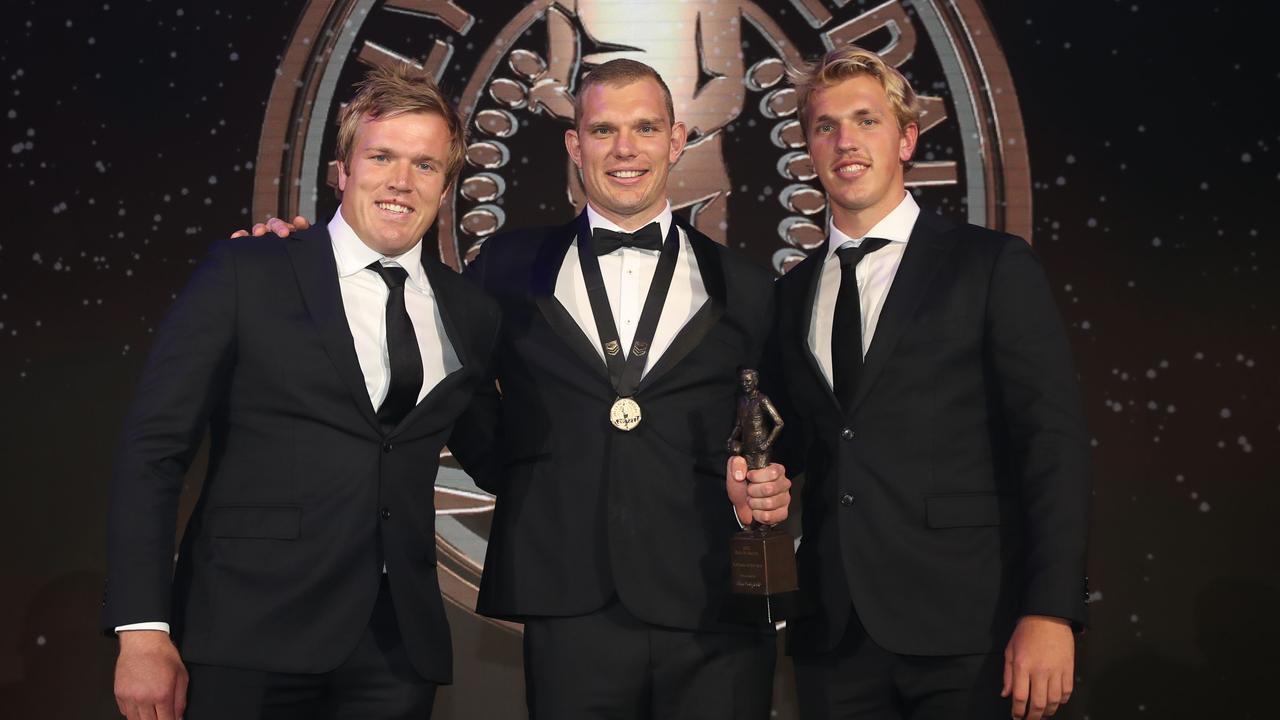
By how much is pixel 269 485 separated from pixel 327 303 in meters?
0.37

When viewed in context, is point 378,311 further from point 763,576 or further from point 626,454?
point 763,576

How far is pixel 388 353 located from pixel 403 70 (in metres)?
0.66

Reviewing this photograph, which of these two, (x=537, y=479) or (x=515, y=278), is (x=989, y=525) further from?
(x=515, y=278)

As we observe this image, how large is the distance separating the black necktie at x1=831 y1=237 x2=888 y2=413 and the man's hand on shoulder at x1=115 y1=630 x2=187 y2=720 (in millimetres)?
1349

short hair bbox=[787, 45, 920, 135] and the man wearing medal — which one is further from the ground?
short hair bbox=[787, 45, 920, 135]

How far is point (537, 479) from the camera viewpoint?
2232 millimetres

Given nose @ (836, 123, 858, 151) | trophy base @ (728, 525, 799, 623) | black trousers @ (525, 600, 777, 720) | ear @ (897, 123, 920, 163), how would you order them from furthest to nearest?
ear @ (897, 123, 920, 163) < nose @ (836, 123, 858, 151) < black trousers @ (525, 600, 777, 720) < trophy base @ (728, 525, 799, 623)

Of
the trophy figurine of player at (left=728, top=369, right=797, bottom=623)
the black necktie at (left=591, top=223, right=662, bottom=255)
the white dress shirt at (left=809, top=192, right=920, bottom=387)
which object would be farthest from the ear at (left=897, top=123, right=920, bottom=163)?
the trophy figurine of player at (left=728, top=369, right=797, bottom=623)

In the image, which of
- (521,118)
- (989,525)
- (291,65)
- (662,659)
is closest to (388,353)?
(662,659)

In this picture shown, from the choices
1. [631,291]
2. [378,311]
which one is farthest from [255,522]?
[631,291]

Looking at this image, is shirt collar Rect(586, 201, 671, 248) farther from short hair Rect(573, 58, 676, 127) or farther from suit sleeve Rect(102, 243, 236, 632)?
suit sleeve Rect(102, 243, 236, 632)

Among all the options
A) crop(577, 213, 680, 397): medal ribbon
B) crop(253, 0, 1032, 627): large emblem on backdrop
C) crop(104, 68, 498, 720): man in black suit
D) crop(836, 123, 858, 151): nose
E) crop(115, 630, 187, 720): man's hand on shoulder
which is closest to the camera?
crop(115, 630, 187, 720): man's hand on shoulder

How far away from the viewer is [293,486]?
196 cm

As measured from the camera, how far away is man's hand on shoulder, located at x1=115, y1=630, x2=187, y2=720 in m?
1.76
